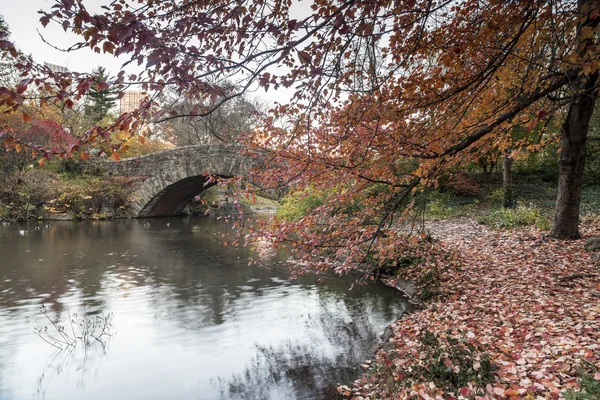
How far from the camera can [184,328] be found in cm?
543

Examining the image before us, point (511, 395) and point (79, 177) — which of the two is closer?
point (511, 395)

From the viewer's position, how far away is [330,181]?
15.6ft

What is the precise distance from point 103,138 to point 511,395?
302 cm

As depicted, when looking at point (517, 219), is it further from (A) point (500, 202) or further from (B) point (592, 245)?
(A) point (500, 202)

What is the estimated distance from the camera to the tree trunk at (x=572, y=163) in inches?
272

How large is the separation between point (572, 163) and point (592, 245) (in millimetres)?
1496

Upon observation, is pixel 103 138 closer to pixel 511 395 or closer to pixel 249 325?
pixel 511 395

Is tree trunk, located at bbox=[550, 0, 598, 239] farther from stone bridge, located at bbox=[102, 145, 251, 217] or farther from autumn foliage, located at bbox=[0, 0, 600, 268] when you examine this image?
stone bridge, located at bbox=[102, 145, 251, 217]

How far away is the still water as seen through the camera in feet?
12.9

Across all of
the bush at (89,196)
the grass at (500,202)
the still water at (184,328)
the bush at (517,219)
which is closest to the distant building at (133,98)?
the still water at (184,328)

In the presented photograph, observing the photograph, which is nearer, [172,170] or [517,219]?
[517,219]

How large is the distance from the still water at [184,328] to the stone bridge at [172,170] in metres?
7.90

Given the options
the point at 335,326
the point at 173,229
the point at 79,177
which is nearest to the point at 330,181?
the point at 335,326

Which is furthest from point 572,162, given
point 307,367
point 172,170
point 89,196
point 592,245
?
point 89,196
